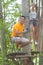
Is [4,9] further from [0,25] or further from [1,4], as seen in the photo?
[0,25]

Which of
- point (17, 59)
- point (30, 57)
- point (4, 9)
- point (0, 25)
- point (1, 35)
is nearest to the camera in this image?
point (0, 25)

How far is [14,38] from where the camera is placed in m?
6.73

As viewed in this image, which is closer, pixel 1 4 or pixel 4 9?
pixel 1 4

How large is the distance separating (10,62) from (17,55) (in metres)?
0.71

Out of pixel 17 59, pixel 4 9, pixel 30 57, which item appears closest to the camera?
pixel 30 57

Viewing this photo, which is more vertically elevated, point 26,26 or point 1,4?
point 1,4

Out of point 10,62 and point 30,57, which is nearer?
point 30,57

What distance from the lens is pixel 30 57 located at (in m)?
6.83

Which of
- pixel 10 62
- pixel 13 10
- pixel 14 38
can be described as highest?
pixel 13 10

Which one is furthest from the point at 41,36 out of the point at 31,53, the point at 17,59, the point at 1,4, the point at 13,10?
the point at 13,10

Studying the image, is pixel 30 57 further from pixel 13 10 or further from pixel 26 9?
pixel 13 10

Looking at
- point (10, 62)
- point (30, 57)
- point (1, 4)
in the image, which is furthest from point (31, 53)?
point (1, 4)

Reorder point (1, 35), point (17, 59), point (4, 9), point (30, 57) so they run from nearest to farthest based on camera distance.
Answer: point (1, 35) < point (30, 57) < point (17, 59) < point (4, 9)

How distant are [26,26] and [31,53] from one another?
78 cm
